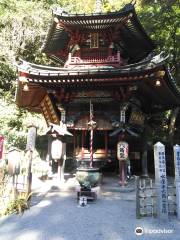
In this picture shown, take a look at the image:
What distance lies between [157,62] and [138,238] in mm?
7355

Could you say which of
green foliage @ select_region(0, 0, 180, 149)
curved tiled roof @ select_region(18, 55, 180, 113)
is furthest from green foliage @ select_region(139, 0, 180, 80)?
curved tiled roof @ select_region(18, 55, 180, 113)

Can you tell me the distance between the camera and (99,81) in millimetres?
11555

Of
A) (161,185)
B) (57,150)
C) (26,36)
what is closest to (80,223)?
(161,185)

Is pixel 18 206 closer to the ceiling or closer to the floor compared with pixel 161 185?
closer to the floor

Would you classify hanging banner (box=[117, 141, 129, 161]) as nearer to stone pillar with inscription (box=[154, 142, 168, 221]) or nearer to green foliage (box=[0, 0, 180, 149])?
stone pillar with inscription (box=[154, 142, 168, 221])

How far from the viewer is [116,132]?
37.7 ft

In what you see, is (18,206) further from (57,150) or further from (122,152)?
(122,152)

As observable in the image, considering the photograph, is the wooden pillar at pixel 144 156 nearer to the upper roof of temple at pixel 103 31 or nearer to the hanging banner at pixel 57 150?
the upper roof of temple at pixel 103 31

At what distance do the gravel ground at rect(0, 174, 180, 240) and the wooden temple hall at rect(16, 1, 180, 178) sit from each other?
160 inches

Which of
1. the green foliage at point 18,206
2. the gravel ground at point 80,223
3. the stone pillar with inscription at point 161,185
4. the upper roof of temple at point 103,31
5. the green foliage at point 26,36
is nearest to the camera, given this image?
the gravel ground at point 80,223

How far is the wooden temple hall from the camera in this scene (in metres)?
11.5

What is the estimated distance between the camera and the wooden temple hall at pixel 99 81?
11484 mm

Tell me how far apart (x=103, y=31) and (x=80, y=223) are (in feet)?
31.1

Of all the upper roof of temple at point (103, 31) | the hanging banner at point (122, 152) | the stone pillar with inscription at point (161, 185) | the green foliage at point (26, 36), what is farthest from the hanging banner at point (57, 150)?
the green foliage at point (26, 36)
